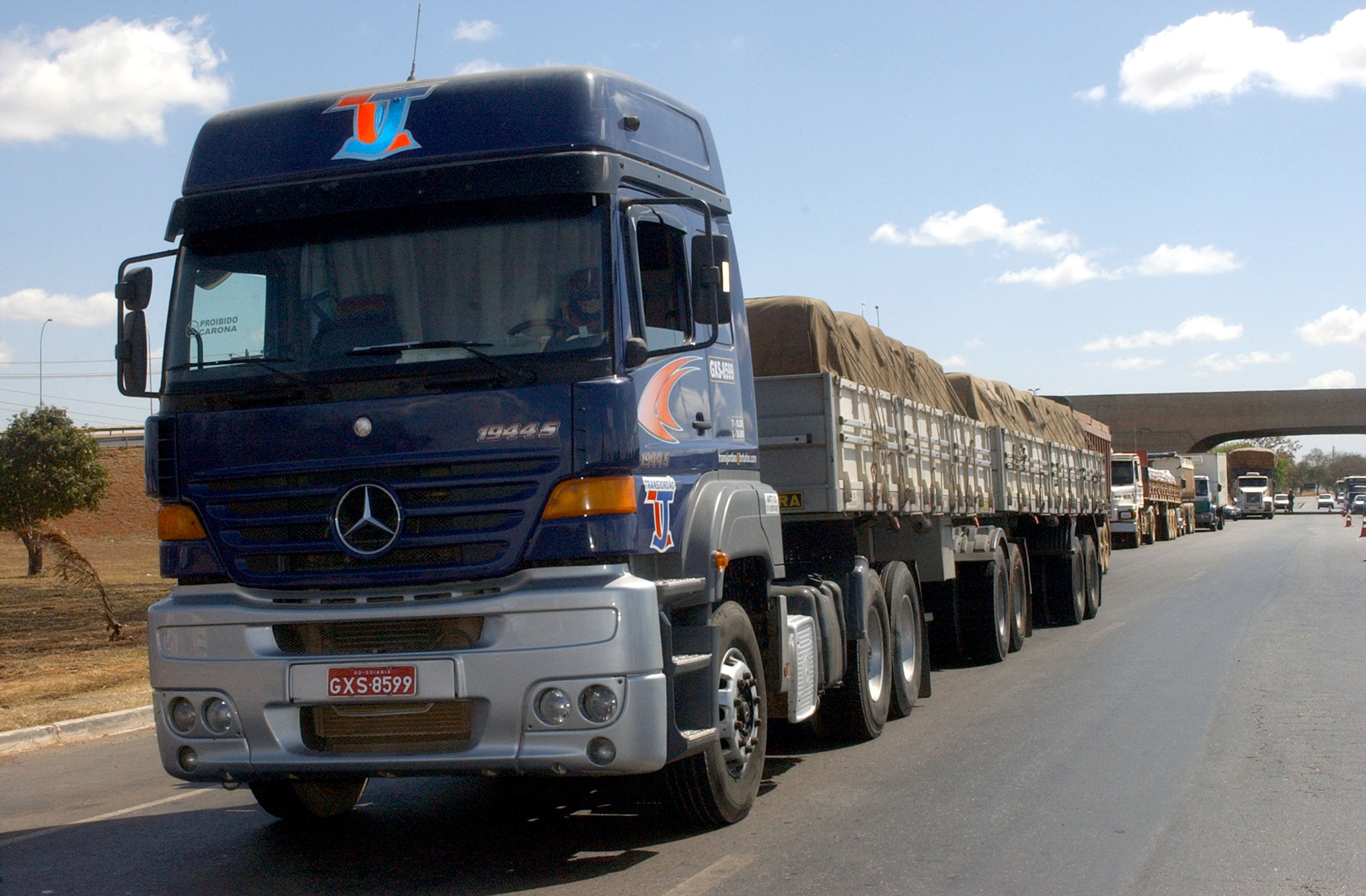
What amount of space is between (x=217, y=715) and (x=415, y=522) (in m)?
1.21

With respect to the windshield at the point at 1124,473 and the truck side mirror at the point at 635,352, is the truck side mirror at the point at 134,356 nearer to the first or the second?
the truck side mirror at the point at 635,352

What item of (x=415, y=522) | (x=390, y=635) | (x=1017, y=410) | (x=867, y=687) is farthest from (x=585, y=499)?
(x=1017, y=410)

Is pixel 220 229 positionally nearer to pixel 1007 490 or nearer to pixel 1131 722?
pixel 1131 722

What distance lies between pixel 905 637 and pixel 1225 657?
15.5 ft

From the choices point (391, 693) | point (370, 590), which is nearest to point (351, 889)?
point (391, 693)

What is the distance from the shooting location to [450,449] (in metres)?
5.33

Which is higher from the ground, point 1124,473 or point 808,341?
point 808,341

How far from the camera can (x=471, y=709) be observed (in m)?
5.34

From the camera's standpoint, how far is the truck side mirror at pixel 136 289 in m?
6.04

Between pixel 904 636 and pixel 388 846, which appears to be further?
pixel 904 636

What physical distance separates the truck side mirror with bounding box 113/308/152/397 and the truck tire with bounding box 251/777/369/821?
1954mm

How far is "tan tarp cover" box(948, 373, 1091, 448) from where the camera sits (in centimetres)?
1416

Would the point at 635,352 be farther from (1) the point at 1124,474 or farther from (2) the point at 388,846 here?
(1) the point at 1124,474

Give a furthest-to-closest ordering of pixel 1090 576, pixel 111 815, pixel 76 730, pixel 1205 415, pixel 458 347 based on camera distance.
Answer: pixel 1205 415, pixel 1090 576, pixel 76 730, pixel 111 815, pixel 458 347
